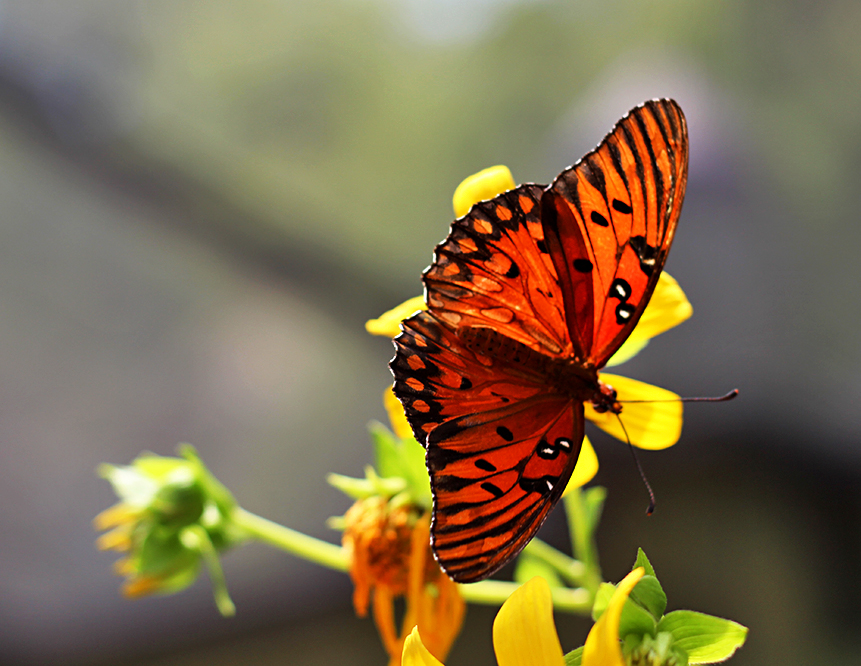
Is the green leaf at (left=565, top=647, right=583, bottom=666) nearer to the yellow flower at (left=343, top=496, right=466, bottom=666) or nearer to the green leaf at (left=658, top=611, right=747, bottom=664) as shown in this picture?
the green leaf at (left=658, top=611, right=747, bottom=664)

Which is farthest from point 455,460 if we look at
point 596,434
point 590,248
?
point 596,434

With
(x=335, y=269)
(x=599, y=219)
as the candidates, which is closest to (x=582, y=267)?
(x=599, y=219)

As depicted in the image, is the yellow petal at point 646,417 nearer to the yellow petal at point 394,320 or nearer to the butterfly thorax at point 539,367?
the butterfly thorax at point 539,367

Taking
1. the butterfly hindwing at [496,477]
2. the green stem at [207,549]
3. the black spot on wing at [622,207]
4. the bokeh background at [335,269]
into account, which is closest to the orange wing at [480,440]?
the butterfly hindwing at [496,477]

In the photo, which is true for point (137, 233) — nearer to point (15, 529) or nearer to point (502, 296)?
point (15, 529)

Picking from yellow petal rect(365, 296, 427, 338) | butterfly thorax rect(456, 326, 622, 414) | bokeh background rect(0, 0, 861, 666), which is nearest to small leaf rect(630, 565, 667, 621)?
butterfly thorax rect(456, 326, 622, 414)
